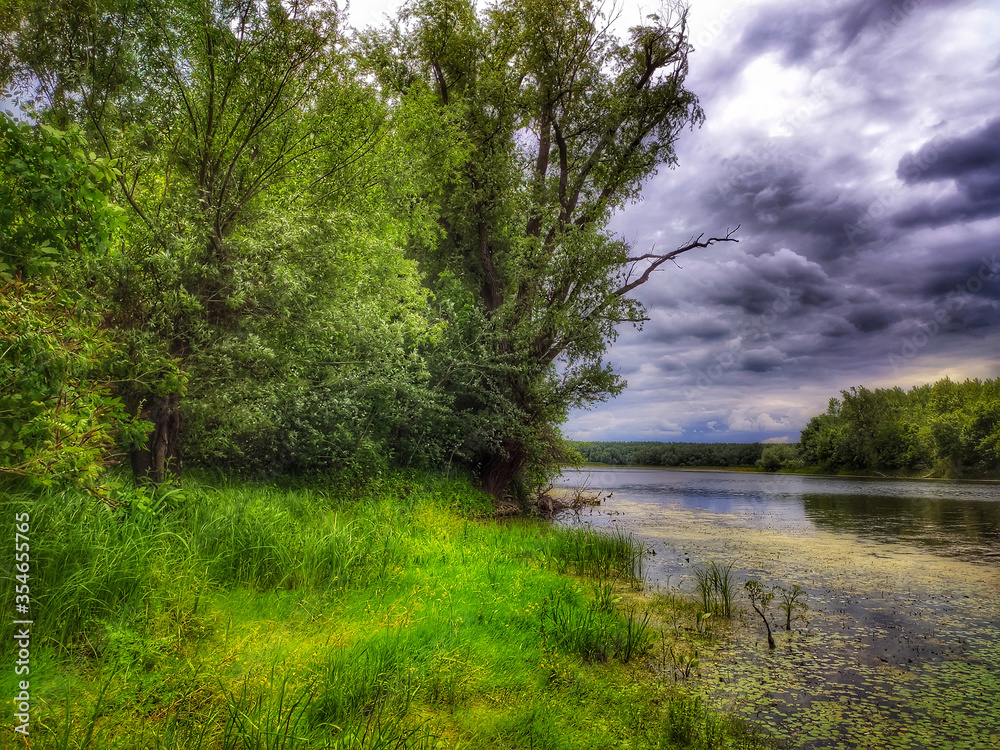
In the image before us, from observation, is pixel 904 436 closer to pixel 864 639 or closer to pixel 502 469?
pixel 502 469

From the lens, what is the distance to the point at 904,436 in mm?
79438

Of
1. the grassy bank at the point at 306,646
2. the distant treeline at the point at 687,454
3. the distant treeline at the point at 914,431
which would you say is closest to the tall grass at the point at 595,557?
the grassy bank at the point at 306,646

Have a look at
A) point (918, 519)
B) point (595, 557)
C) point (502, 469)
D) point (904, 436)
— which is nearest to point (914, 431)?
point (904, 436)

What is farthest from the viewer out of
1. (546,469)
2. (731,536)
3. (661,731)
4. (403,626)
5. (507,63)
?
(546,469)

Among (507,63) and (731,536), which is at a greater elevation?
(507,63)

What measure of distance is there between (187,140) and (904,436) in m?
97.9

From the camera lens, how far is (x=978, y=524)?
21.3 meters

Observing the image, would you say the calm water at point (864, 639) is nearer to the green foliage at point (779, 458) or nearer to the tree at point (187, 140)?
the tree at point (187, 140)

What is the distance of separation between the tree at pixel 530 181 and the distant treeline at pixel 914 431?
7487cm

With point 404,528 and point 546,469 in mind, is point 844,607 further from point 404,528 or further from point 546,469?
point 546,469

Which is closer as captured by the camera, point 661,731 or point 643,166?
point 661,731

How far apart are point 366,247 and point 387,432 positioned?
6.48 metres

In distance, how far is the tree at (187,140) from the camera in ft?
25.9

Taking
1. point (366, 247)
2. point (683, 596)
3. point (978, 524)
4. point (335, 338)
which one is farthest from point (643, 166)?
point (978, 524)
